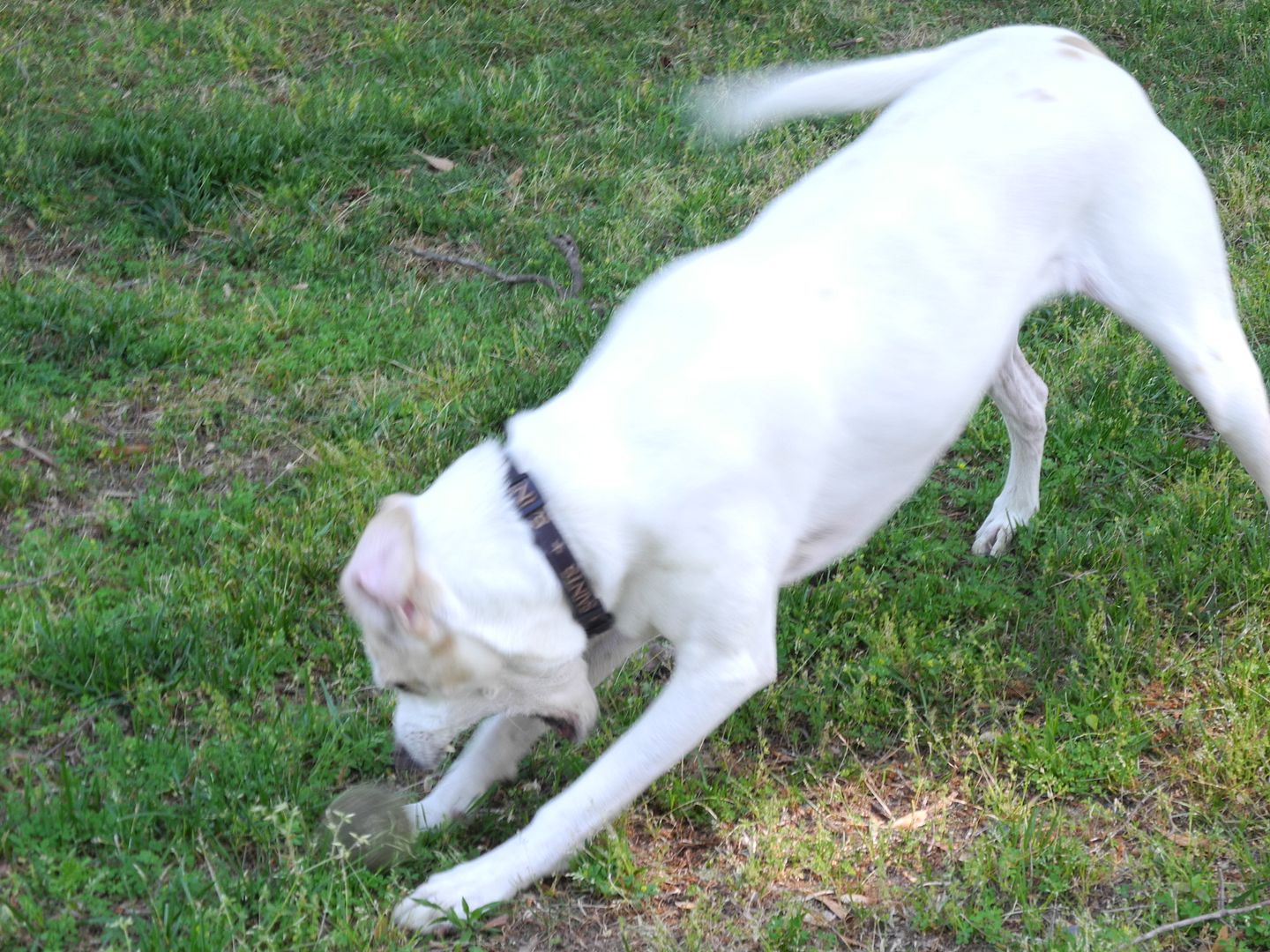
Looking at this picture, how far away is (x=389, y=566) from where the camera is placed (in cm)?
244

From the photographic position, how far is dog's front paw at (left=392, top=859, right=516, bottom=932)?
2.82m

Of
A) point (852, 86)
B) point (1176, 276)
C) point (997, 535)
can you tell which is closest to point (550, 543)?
point (1176, 276)

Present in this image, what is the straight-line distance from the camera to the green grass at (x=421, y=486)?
9.64 feet

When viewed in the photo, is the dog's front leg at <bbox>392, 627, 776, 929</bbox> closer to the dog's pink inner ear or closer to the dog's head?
the dog's head

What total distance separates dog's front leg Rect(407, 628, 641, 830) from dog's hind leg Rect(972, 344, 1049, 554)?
152 centimetres

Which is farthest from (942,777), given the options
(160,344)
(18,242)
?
(18,242)

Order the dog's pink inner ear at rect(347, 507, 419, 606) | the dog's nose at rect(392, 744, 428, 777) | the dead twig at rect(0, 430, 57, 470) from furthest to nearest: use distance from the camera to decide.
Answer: the dead twig at rect(0, 430, 57, 470) < the dog's nose at rect(392, 744, 428, 777) < the dog's pink inner ear at rect(347, 507, 419, 606)

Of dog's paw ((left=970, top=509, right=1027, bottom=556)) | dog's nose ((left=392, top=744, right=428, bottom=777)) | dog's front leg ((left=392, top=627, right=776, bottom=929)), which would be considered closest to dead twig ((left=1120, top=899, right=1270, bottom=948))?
dog's front leg ((left=392, top=627, right=776, bottom=929))

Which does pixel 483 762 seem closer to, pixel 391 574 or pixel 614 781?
pixel 614 781

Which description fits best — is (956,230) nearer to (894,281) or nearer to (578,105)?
(894,281)

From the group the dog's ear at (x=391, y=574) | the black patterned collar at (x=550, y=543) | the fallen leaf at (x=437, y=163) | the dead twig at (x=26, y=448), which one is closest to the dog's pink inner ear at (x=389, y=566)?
the dog's ear at (x=391, y=574)

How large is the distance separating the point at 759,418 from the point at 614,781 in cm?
82

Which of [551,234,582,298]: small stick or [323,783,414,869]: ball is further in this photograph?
[551,234,582,298]: small stick

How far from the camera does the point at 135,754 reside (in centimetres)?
316
